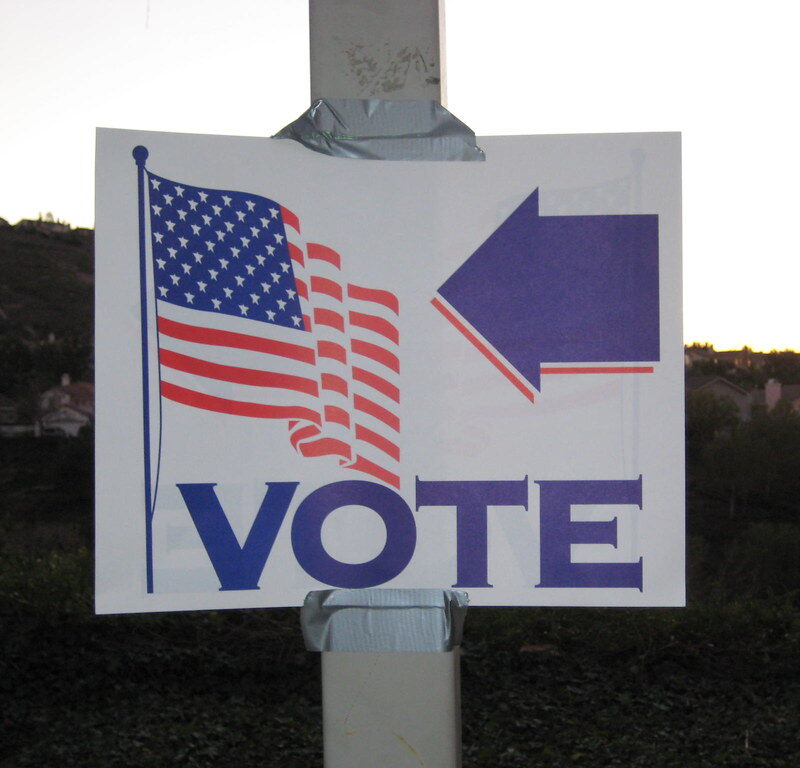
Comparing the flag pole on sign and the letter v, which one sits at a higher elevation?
the flag pole on sign

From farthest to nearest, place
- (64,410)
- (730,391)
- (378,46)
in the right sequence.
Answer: (64,410) → (730,391) → (378,46)

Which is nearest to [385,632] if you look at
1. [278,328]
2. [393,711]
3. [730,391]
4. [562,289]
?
[393,711]

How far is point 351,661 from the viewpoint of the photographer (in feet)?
6.08

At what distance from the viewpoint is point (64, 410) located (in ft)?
23.6

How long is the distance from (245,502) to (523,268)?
73 cm

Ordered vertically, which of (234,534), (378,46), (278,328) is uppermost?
(378,46)

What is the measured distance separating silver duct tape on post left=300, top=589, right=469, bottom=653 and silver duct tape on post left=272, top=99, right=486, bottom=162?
0.88 meters

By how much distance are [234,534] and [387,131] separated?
2.82ft

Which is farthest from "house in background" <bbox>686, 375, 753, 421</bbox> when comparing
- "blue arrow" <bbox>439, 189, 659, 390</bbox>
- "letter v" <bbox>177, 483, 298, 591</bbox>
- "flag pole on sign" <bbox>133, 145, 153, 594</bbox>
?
"flag pole on sign" <bbox>133, 145, 153, 594</bbox>

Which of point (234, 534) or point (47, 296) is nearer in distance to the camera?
point (234, 534)

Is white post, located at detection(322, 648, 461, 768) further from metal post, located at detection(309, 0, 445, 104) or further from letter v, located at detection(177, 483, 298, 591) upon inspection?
metal post, located at detection(309, 0, 445, 104)

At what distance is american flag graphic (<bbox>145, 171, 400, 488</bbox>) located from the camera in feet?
6.13

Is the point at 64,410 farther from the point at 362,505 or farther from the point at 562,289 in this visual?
the point at 562,289

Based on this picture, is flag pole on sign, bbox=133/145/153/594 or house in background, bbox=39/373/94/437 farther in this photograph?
house in background, bbox=39/373/94/437
